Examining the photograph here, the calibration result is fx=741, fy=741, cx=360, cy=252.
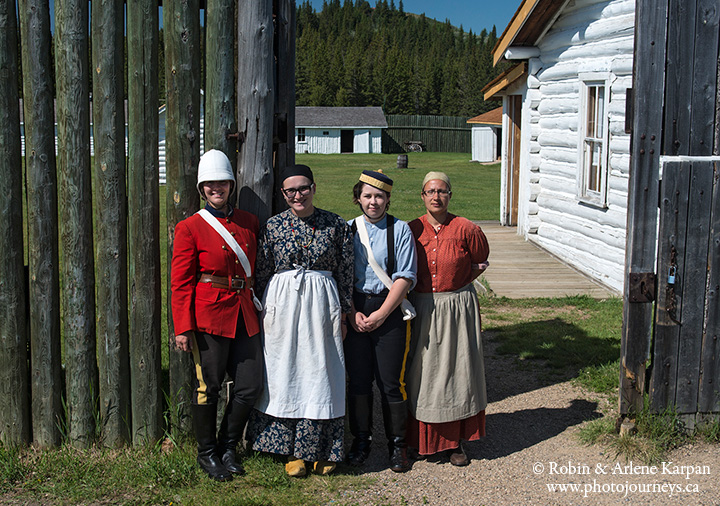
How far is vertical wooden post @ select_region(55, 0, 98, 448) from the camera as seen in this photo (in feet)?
13.9

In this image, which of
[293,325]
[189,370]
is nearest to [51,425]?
[189,370]

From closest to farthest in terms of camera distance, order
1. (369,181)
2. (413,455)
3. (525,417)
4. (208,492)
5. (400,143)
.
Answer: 1. (208,492)
2. (369,181)
3. (413,455)
4. (525,417)
5. (400,143)

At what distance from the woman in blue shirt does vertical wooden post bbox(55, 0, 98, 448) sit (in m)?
1.58

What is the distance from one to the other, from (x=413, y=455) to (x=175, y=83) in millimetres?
2684

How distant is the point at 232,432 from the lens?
4293 millimetres

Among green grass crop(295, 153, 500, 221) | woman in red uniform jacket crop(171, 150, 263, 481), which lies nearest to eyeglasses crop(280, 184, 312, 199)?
woman in red uniform jacket crop(171, 150, 263, 481)

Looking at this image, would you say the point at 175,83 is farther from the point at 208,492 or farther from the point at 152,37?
the point at 208,492

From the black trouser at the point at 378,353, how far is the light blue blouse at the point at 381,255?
78 millimetres

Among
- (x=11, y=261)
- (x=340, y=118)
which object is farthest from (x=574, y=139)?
(x=340, y=118)

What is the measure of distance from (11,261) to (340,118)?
5283 centimetres

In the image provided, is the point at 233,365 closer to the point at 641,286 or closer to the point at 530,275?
the point at 641,286

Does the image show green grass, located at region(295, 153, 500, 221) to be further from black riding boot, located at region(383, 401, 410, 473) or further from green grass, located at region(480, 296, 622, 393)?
black riding boot, located at region(383, 401, 410, 473)

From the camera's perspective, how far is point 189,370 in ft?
14.9

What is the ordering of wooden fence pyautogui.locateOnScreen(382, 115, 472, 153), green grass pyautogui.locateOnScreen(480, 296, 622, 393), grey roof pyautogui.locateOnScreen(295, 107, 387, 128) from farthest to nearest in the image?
1. wooden fence pyautogui.locateOnScreen(382, 115, 472, 153)
2. grey roof pyautogui.locateOnScreen(295, 107, 387, 128)
3. green grass pyautogui.locateOnScreen(480, 296, 622, 393)
